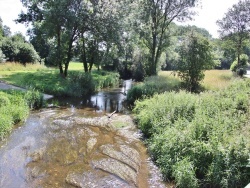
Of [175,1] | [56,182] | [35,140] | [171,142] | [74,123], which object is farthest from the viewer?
[175,1]

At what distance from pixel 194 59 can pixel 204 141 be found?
12.9m

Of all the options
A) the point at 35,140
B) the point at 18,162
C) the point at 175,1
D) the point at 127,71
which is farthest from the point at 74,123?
the point at 127,71

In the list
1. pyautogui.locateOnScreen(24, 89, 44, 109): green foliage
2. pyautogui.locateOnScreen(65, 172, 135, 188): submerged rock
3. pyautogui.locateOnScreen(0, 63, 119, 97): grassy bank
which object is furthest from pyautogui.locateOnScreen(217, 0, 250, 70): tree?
pyautogui.locateOnScreen(65, 172, 135, 188): submerged rock

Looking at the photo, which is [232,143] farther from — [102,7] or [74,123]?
[102,7]

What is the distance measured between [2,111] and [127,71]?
33.6m

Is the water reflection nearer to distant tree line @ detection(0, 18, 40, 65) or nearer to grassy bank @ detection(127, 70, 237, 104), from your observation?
grassy bank @ detection(127, 70, 237, 104)

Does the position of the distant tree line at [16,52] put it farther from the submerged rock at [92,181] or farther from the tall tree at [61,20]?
the submerged rock at [92,181]

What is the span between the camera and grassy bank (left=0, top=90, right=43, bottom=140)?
34.9 ft

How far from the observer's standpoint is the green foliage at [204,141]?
6.21 m

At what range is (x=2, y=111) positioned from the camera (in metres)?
11.4

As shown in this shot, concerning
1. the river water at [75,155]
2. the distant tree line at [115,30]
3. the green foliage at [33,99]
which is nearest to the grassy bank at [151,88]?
the distant tree line at [115,30]

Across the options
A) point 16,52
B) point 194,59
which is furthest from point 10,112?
point 16,52

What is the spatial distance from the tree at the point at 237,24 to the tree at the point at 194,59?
56.3 feet

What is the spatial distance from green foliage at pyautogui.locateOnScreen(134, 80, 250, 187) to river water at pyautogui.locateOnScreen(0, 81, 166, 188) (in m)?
0.82
